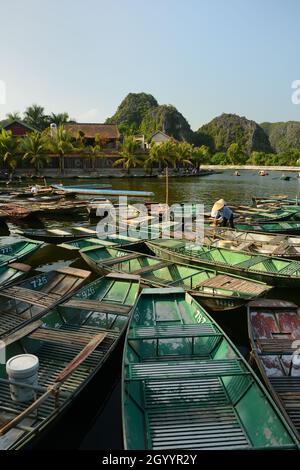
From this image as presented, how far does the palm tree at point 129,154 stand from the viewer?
210 feet

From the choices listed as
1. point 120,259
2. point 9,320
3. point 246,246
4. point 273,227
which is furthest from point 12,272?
point 273,227

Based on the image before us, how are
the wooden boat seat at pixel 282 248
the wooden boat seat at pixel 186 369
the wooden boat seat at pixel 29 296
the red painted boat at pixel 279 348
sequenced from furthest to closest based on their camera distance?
the wooden boat seat at pixel 282 248 → the wooden boat seat at pixel 29 296 → the wooden boat seat at pixel 186 369 → the red painted boat at pixel 279 348

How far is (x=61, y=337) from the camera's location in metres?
7.78

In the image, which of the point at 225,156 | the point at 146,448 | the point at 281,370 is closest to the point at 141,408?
the point at 146,448

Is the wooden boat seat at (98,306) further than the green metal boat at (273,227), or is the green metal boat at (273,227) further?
the green metal boat at (273,227)

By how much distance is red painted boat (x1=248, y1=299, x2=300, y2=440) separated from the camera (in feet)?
21.2

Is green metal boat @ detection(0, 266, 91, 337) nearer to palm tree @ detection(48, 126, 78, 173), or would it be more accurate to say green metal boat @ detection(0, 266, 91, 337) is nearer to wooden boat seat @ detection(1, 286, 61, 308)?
wooden boat seat @ detection(1, 286, 61, 308)

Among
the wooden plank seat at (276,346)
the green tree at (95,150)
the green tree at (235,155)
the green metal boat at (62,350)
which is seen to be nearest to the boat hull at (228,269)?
the green metal boat at (62,350)

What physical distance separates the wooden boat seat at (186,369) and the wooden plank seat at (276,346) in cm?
139

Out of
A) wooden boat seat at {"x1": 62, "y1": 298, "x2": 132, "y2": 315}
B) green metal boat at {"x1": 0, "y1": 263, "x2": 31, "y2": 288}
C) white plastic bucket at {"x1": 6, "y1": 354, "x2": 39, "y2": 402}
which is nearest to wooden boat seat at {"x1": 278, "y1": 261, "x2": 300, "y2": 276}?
wooden boat seat at {"x1": 62, "y1": 298, "x2": 132, "y2": 315}

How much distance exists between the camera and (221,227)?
63.6 ft

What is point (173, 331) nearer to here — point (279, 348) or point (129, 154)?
point (279, 348)

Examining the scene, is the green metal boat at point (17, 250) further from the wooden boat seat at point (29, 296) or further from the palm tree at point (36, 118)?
the palm tree at point (36, 118)

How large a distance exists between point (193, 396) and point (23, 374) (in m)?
3.12
